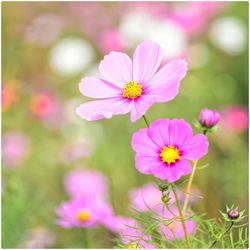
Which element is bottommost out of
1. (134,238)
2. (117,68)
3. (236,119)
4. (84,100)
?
(134,238)

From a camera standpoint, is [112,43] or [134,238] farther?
[112,43]

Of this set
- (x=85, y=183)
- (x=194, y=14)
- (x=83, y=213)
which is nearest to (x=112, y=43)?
(x=194, y=14)

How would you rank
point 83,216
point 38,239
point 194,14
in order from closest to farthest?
point 83,216 < point 38,239 < point 194,14

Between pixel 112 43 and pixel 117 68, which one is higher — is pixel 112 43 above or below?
above

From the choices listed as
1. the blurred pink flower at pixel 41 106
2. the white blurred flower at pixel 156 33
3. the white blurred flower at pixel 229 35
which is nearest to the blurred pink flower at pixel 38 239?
the blurred pink flower at pixel 41 106

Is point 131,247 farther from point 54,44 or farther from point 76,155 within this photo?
point 54,44

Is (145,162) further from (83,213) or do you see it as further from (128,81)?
(83,213)
